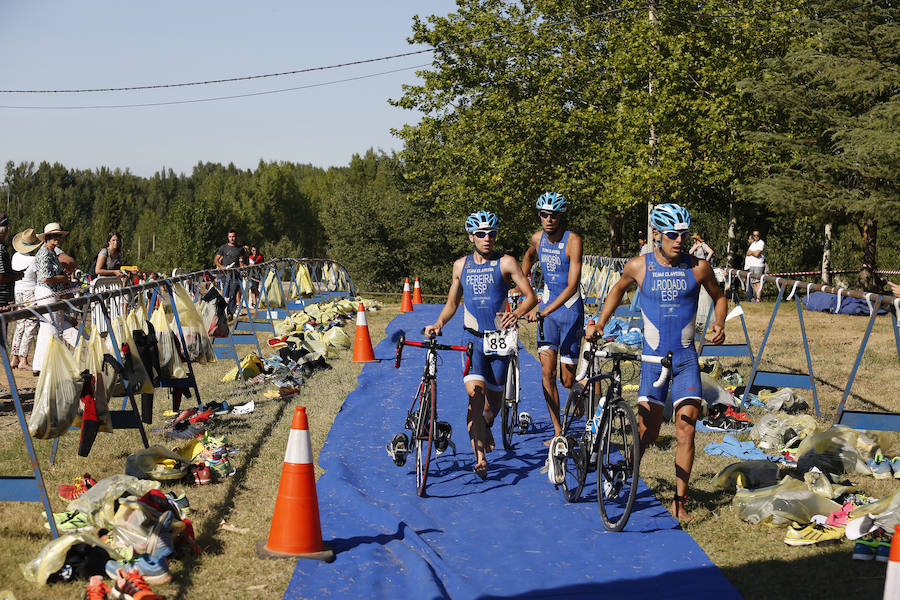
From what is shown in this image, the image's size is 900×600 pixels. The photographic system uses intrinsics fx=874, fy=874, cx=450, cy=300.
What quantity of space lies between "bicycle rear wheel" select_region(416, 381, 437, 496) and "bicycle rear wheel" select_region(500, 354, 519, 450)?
0.81 meters

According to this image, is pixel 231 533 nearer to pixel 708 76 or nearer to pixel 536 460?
pixel 536 460

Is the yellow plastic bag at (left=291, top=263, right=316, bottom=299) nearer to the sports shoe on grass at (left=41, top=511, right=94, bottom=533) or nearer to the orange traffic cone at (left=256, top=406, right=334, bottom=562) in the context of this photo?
the sports shoe on grass at (left=41, top=511, right=94, bottom=533)

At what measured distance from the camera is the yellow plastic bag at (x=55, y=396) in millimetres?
6000

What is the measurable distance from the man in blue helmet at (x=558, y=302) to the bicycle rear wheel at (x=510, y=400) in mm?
255

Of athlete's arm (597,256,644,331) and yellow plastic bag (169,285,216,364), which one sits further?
yellow plastic bag (169,285,216,364)

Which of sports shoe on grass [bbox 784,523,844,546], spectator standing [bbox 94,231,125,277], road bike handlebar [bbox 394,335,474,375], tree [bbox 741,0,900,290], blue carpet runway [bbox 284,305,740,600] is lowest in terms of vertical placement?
blue carpet runway [bbox 284,305,740,600]

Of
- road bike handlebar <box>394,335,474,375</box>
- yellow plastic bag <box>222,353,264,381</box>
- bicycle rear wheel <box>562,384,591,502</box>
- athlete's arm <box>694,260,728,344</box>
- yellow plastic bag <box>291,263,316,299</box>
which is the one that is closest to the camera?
athlete's arm <box>694,260,728,344</box>

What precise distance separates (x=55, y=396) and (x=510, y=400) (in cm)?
387

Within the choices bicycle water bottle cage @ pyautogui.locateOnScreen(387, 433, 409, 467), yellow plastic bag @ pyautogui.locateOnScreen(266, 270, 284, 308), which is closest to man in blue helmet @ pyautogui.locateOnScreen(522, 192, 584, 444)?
bicycle water bottle cage @ pyautogui.locateOnScreen(387, 433, 409, 467)

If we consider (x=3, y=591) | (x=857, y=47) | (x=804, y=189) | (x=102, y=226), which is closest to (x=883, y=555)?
(x=3, y=591)

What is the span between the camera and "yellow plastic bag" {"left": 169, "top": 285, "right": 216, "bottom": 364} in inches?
378

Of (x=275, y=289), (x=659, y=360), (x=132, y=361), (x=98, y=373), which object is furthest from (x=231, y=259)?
(x=659, y=360)

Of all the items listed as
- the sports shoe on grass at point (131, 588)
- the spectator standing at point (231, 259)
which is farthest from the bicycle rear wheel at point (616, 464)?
the spectator standing at point (231, 259)

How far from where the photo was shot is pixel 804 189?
2464cm
